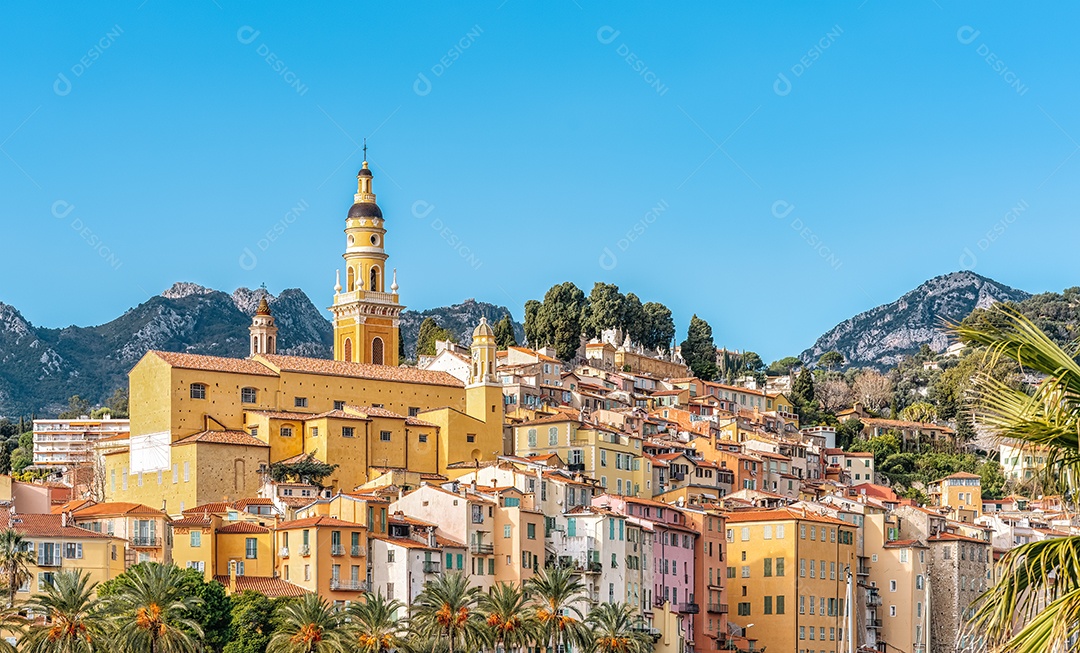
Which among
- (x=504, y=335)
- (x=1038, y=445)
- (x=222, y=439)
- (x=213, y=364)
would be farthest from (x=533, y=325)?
(x=1038, y=445)

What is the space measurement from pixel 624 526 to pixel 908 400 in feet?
294

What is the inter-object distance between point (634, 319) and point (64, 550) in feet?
264

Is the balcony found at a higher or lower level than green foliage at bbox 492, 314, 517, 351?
lower

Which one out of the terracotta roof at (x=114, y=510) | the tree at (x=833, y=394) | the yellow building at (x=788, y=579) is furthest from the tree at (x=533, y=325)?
the terracotta roof at (x=114, y=510)

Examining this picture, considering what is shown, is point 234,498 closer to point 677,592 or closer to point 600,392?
point 677,592

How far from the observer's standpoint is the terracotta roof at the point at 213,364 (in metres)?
88.1

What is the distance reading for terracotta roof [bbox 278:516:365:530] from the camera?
2694 inches

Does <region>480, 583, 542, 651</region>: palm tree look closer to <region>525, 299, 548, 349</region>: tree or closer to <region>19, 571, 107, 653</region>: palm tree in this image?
<region>19, 571, 107, 653</region>: palm tree

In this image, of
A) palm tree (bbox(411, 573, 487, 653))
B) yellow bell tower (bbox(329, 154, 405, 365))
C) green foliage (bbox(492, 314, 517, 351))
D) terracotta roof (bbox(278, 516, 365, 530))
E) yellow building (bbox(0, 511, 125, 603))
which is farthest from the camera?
green foliage (bbox(492, 314, 517, 351))

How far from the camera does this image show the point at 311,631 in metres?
56.2

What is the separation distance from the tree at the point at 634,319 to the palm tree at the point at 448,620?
83026 millimetres

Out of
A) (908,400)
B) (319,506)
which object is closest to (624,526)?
(319,506)

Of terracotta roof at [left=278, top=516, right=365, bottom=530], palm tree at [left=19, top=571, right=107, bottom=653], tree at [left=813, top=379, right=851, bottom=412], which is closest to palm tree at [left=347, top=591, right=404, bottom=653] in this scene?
palm tree at [left=19, top=571, right=107, bottom=653]

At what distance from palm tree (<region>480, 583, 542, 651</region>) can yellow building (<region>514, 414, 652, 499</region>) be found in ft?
98.1
